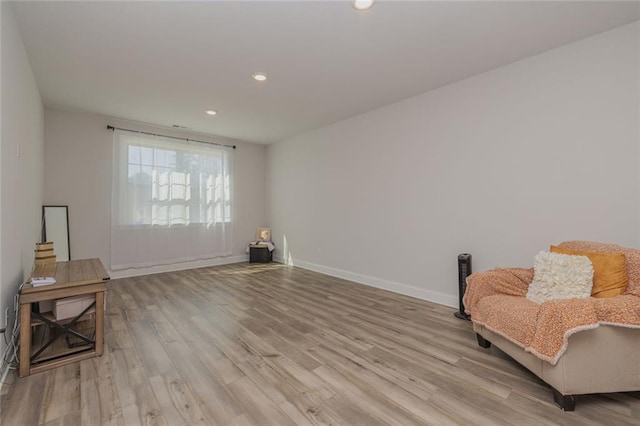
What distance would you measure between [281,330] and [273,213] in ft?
12.5

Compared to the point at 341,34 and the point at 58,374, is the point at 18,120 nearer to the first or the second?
the point at 58,374

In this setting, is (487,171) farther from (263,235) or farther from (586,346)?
(263,235)

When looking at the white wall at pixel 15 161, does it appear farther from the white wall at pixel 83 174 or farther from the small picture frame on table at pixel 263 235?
the small picture frame on table at pixel 263 235

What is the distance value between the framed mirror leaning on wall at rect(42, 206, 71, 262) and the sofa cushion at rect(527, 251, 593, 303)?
18.2 feet

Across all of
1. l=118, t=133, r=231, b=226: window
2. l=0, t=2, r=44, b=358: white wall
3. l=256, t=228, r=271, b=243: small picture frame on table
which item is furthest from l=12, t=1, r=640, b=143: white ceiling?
l=256, t=228, r=271, b=243: small picture frame on table

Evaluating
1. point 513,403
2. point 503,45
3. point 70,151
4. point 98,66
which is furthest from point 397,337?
point 70,151

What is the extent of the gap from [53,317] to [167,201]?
10.1 feet

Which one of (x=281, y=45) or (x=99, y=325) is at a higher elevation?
(x=281, y=45)

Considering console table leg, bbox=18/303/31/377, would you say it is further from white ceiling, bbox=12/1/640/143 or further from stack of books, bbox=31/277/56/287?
white ceiling, bbox=12/1/640/143

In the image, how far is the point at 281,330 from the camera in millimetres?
2678

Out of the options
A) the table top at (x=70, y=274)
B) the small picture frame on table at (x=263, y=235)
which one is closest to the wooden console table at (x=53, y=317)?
the table top at (x=70, y=274)

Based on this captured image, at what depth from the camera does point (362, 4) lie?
1981 mm

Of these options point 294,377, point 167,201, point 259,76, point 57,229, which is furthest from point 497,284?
point 57,229

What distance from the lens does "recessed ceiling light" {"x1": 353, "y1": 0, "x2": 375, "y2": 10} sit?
195cm
